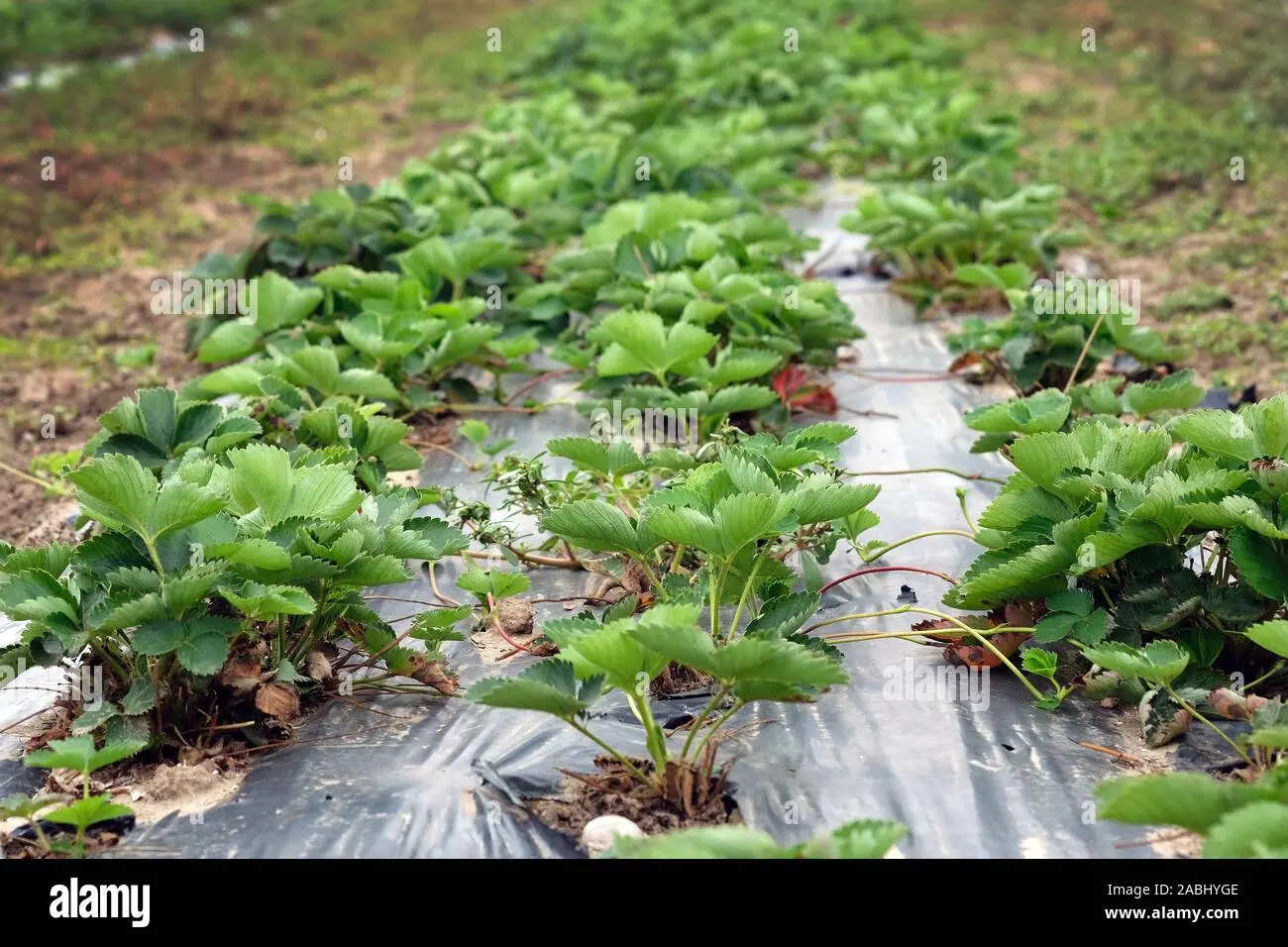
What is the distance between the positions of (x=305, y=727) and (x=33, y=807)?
54cm

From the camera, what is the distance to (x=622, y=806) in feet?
7.15

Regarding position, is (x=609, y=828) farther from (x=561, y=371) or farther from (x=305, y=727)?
(x=561, y=371)

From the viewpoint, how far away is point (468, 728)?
2.47m

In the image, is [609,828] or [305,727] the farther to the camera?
[305,727]

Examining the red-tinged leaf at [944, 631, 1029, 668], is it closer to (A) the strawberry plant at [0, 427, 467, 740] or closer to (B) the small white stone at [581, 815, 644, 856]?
(B) the small white stone at [581, 815, 644, 856]

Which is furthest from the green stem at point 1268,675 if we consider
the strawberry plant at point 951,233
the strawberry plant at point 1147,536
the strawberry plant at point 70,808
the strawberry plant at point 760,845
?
the strawberry plant at point 951,233

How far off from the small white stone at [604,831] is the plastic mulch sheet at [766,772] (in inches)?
1.5

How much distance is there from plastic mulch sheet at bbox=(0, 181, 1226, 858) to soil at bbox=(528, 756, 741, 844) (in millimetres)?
32

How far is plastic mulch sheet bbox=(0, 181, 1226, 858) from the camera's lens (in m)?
2.13

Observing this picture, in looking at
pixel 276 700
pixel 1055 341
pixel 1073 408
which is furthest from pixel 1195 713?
pixel 1055 341

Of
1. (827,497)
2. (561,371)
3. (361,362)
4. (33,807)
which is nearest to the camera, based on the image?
(33,807)

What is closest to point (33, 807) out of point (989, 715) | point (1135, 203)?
point (989, 715)

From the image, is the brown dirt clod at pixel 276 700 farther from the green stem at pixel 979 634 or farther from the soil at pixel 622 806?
the green stem at pixel 979 634

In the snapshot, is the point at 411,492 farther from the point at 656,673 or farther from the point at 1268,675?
the point at 1268,675
